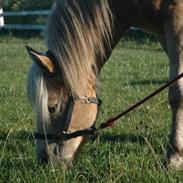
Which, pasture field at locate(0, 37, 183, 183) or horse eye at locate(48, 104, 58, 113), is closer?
pasture field at locate(0, 37, 183, 183)

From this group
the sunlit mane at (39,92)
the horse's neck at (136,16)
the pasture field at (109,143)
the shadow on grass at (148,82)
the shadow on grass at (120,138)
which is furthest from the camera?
the shadow on grass at (148,82)

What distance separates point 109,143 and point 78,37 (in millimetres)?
1219


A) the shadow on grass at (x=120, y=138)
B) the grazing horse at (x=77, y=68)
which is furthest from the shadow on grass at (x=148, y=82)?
the grazing horse at (x=77, y=68)

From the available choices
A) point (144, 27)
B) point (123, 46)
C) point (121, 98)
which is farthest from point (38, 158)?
point (123, 46)

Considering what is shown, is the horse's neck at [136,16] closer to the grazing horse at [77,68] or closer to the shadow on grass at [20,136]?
the grazing horse at [77,68]

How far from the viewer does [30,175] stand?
341 cm

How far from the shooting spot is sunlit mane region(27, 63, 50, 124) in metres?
3.57

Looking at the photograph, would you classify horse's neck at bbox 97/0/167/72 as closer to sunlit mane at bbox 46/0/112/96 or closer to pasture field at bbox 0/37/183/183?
sunlit mane at bbox 46/0/112/96

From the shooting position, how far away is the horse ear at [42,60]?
342cm

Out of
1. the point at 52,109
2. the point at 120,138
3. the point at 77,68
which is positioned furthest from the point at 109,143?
the point at 77,68

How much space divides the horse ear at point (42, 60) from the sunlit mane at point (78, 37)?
2.6 inches

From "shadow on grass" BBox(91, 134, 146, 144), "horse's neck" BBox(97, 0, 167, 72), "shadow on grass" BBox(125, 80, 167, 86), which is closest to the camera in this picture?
"horse's neck" BBox(97, 0, 167, 72)

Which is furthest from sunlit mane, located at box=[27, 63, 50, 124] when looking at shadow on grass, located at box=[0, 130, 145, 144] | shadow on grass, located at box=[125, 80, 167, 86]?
shadow on grass, located at box=[125, 80, 167, 86]

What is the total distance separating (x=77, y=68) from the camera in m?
3.61
